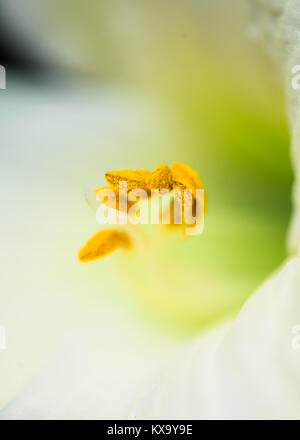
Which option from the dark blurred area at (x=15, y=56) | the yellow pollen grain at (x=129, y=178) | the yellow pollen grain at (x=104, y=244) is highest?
the dark blurred area at (x=15, y=56)

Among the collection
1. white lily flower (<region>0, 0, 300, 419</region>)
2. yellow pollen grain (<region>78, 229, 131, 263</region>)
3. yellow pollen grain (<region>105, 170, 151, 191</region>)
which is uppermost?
yellow pollen grain (<region>105, 170, 151, 191</region>)

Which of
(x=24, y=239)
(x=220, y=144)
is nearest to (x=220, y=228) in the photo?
(x=220, y=144)

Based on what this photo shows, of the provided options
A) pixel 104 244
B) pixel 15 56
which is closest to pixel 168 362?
pixel 104 244

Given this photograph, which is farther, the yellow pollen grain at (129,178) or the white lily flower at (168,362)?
the yellow pollen grain at (129,178)

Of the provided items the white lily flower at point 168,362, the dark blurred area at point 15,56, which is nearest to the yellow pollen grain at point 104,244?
the white lily flower at point 168,362

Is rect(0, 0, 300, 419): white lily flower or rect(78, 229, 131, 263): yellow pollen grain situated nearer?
rect(0, 0, 300, 419): white lily flower

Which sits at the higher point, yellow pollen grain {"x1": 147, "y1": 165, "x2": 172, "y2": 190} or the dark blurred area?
the dark blurred area

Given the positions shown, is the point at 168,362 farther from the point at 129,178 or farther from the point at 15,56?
the point at 15,56

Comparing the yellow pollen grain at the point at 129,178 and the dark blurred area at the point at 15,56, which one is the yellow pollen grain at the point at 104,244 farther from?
the dark blurred area at the point at 15,56

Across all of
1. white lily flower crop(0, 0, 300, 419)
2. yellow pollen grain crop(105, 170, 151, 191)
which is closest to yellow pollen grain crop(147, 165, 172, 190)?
yellow pollen grain crop(105, 170, 151, 191)

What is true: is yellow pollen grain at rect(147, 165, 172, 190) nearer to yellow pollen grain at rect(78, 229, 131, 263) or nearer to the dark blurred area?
yellow pollen grain at rect(78, 229, 131, 263)
